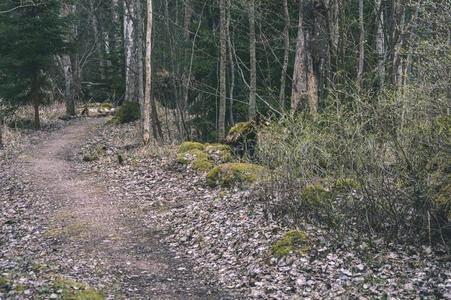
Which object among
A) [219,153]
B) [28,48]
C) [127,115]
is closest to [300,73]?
[219,153]

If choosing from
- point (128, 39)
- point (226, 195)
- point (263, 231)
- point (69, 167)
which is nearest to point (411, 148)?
point (263, 231)

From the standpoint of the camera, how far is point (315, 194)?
25.3 ft

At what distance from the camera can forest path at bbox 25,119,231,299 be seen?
6793 millimetres

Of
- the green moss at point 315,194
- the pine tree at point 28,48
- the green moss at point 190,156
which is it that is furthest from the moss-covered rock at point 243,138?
the pine tree at point 28,48

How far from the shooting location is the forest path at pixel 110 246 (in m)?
6.79

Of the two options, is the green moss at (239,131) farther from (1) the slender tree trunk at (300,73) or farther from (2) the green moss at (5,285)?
(2) the green moss at (5,285)

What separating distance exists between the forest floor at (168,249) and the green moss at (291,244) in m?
0.12

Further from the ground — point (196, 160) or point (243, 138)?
point (243, 138)

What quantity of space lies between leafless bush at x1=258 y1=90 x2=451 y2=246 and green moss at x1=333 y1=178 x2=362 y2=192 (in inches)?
0.6

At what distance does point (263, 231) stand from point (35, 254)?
12.4 ft

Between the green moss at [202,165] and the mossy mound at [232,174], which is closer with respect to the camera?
the mossy mound at [232,174]

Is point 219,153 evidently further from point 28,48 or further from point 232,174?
point 28,48

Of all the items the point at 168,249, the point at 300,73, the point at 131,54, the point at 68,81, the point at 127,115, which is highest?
the point at 131,54

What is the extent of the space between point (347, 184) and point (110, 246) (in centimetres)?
412
